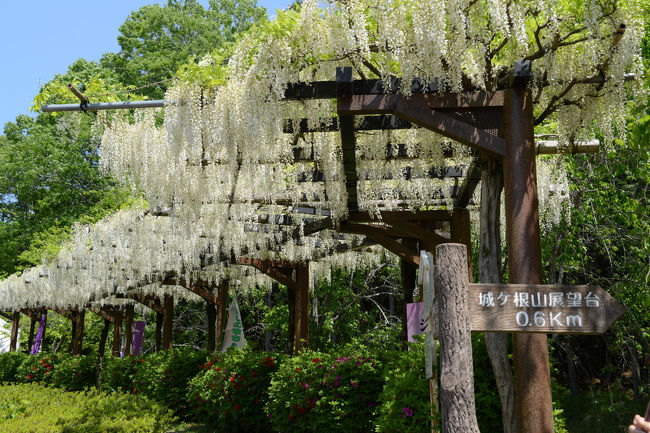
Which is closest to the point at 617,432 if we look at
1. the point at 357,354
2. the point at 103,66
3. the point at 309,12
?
the point at 357,354

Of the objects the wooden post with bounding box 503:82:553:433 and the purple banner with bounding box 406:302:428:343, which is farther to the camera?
the purple banner with bounding box 406:302:428:343

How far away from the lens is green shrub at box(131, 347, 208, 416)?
11.1 m

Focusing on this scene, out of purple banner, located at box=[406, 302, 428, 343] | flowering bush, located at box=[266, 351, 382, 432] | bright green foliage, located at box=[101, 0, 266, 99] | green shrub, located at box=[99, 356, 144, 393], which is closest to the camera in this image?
purple banner, located at box=[406, 302, 428, 343]

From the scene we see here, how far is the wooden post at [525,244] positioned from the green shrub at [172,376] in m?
8.48

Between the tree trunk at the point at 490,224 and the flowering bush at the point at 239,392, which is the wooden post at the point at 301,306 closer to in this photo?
the flowering bush at the point at 239,392

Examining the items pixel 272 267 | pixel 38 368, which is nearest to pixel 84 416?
pixel 272 267

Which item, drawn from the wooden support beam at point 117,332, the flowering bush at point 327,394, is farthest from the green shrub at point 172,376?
the wooden support beam at point 117,332

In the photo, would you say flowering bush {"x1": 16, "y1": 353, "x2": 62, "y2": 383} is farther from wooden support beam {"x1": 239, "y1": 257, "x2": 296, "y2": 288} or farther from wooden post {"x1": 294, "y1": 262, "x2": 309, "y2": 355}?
wooden post {"x1": 294, "y1": 262, "x2": 309, "y2": 355}

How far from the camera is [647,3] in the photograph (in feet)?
14.4

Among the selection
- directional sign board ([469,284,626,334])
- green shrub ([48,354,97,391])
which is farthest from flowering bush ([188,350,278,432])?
green shrub ([48,354,97,391])

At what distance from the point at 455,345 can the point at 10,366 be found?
21135mm

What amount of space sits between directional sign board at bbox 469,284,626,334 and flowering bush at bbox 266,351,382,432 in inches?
171

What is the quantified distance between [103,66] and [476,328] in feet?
79.1

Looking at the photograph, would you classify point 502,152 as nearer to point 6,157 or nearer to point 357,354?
point 357,354
